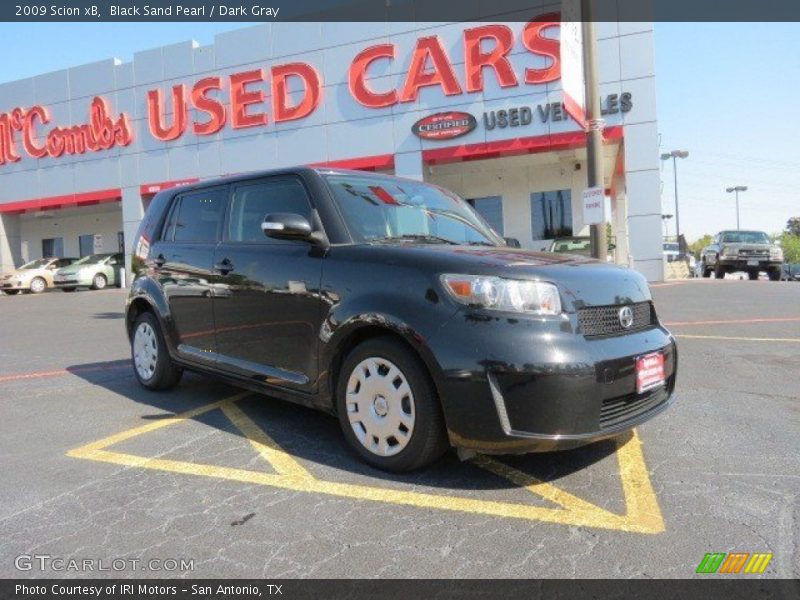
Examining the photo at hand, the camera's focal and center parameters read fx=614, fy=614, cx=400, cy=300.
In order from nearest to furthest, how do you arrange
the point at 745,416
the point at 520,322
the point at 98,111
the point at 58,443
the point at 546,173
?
the point at 520,322 → the point at 58,443 → the point at 745,416 → the point at 546,173 → the point at 98,111

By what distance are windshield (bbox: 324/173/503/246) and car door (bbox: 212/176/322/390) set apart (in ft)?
0.89

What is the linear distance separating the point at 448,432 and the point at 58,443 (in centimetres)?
279

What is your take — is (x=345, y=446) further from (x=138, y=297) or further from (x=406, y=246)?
(x=138, y=297)

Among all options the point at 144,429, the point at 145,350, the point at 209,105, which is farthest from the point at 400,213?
the point at 209,105

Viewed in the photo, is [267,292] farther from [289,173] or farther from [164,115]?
[164,115]

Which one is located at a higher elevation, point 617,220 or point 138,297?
point 617,220

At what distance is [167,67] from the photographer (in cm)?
2384

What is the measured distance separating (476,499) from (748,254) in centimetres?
2319

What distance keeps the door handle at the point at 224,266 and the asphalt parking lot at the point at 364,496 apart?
111 centimetres

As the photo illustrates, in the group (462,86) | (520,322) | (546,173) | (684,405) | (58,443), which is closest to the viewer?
(520,322)

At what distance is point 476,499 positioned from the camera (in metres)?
3.07

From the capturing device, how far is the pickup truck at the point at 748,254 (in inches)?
878

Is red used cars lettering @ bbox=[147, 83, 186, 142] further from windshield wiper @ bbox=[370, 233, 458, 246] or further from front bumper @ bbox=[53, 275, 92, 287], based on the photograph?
windshield wiper @ bbox=[370, 233, 458, 246]

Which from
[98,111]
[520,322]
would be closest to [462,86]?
[98,111]
